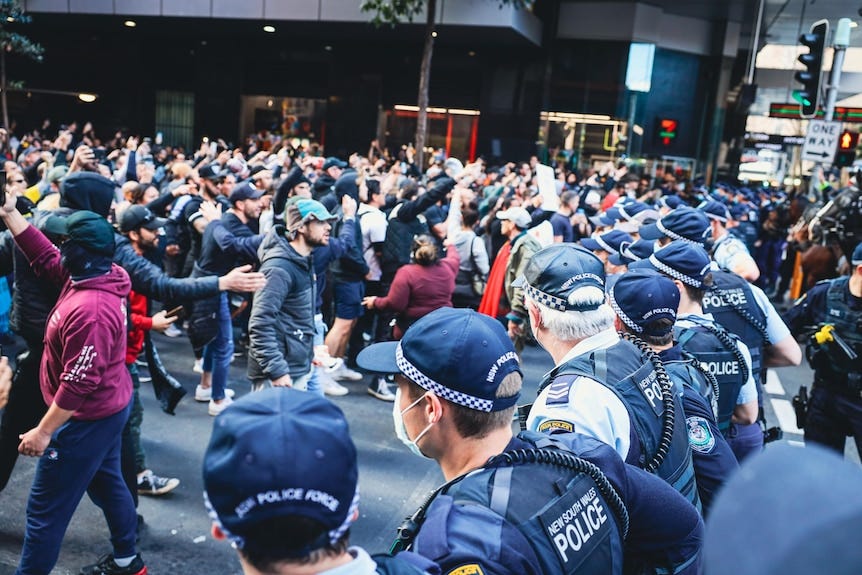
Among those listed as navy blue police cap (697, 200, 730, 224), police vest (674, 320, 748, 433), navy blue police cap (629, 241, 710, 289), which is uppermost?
navy blue police cap (697, 200, 730, 224)

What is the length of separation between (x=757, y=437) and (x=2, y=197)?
439 centimetres

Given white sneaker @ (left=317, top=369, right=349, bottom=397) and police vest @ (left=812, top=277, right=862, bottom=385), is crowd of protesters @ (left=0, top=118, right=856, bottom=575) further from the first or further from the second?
police vest @ (left=812, top=277, right=862, bottom=385)

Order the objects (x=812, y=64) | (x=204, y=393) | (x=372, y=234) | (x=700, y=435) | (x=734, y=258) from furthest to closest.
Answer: (x=812, y=64), (x=372, y=234), (x=204, y=393), (x=734, y=258), (x=700, y=435)

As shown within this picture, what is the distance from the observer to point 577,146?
1027 inches

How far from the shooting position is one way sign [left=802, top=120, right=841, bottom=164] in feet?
36.3

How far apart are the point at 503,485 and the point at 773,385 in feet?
27.5

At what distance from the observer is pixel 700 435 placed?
9.48 ft

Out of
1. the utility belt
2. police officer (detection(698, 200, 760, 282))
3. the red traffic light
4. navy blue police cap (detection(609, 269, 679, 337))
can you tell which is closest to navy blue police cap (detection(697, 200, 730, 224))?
police officer (detection(698, 200, 760, 282))

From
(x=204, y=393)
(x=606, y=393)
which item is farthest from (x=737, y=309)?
(x=204, y=393)

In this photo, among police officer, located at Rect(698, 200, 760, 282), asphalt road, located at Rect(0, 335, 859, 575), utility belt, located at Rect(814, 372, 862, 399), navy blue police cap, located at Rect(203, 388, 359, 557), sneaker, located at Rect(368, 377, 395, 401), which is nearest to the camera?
navy blue police cap, located at Rect(203, 388, 359, 557)

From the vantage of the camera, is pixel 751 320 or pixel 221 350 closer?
pixel 751 320

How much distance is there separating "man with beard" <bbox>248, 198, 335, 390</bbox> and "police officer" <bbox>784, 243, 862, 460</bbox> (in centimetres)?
369

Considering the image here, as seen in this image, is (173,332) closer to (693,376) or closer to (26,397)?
(26,397)

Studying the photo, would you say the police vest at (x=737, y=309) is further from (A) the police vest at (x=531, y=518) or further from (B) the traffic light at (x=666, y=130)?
(B) the traffic light at (x=666, y=130)
